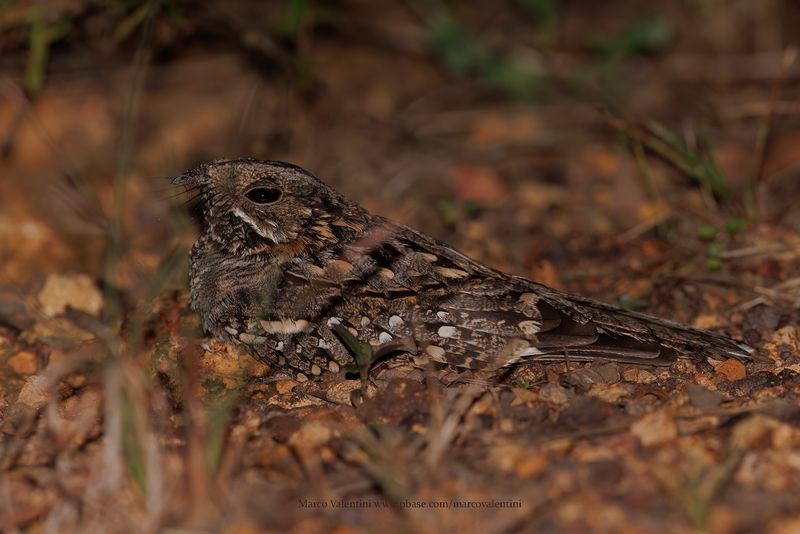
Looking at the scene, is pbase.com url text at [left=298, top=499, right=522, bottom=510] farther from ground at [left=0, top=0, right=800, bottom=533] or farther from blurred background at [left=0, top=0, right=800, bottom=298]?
blurred background at [left=0, top=0, right=800, bottom=298]

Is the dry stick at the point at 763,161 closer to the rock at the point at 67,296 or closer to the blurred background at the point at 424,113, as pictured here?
the blurred background at the point at 424,113

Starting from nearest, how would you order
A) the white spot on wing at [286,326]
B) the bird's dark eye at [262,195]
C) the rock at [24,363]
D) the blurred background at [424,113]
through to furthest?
the white spot on wing at [286,326] → the bird's dark eye at [262,195] → the rock at [24,363] → the blurred background at [424,113]

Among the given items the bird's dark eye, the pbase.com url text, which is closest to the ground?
the pbase.com url text

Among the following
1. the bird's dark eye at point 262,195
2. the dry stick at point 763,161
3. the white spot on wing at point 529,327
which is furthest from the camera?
the dry stick at point 763,161

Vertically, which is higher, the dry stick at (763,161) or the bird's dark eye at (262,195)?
the dry stick at (763,161)

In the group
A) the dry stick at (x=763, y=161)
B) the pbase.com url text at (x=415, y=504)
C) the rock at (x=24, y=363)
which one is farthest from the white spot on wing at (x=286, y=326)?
the dry stick at (x=763, y=161)

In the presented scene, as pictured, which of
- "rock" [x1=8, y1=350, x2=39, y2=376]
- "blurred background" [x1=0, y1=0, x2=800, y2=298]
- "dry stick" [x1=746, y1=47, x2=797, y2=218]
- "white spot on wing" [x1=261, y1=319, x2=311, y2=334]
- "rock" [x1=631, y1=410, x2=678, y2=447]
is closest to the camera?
"rock" [x1=631, y1=410, x2=678, y2=447]

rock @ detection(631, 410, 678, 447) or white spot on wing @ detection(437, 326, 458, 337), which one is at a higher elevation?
white spot on wing @ detection(437, 326, 458, 337)
